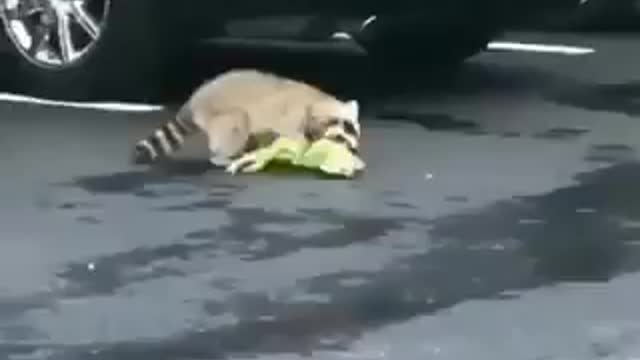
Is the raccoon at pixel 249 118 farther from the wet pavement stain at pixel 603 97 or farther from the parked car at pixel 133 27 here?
the wet pavement stain at pixel 603 97

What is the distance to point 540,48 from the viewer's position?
11.1 m

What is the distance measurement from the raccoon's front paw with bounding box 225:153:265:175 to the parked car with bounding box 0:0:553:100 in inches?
42.0

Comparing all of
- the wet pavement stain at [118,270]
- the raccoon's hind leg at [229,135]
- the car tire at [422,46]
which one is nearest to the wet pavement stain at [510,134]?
the raccoon's hind leg at [229,135]

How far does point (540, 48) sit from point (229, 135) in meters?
4.59

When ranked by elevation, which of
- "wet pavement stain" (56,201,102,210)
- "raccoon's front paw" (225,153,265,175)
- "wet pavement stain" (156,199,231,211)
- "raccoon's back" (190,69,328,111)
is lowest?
"raccoon's front paw" (225,153,265,175)

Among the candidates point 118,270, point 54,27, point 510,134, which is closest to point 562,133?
point 510,134

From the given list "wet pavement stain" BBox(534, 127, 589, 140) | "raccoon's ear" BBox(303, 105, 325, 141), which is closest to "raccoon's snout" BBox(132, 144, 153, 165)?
"raccoon's ear" BBox(303, 105, 325, 141)

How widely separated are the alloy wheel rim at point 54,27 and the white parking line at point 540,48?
351 cm

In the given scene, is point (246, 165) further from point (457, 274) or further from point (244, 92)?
point (457, 274)

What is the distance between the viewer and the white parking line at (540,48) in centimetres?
1090

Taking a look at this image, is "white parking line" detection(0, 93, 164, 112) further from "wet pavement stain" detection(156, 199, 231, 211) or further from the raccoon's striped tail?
"wet pavement stain" detection(156, 199, 231, 211)

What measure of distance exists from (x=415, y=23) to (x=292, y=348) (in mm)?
4681

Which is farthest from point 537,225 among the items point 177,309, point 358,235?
point 177,309

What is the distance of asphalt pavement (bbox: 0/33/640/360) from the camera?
4820mm
